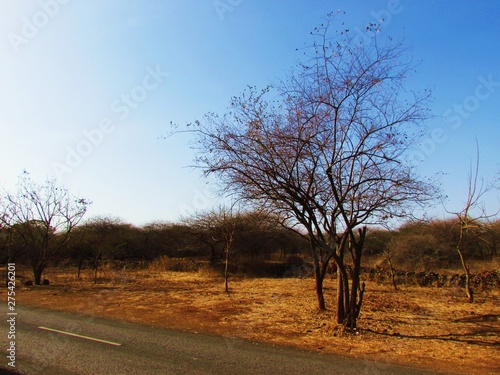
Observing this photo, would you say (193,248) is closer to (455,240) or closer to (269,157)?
(455,240)

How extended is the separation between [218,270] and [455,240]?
1847 cm

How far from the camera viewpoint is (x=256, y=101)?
832 cm

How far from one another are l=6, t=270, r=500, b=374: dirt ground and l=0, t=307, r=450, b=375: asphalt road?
1.58 ft

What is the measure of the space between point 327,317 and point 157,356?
18.5 feet

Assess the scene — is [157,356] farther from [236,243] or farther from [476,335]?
[236,243]

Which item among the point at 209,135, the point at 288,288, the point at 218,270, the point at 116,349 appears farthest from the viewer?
the point at 218,270

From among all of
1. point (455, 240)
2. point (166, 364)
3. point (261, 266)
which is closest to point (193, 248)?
point (261, 266)

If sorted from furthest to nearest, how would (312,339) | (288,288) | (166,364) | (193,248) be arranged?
(193,248) → (288,288) → (312,339) → (166,364)

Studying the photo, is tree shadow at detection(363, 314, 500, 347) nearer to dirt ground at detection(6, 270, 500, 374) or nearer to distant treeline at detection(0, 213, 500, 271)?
dirt ground at detection(6, 270, 500, 374)

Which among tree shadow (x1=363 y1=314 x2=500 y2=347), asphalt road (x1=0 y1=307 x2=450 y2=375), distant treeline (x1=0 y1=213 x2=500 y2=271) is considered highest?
distant treeline (x1=0 y1=213 x2=500 y2=271)

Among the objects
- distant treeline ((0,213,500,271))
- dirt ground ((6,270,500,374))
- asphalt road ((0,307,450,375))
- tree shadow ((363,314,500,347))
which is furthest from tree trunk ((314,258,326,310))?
asphalt road ((0,307,450,375))

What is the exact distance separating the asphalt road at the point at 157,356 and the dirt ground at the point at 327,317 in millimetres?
482

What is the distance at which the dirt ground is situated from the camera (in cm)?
692

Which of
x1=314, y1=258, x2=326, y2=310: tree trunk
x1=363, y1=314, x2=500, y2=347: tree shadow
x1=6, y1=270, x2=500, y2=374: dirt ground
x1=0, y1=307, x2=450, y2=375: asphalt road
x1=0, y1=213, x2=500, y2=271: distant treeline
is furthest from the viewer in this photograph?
x1=0, y1=213, x2=500, y2=271: distant treeline
